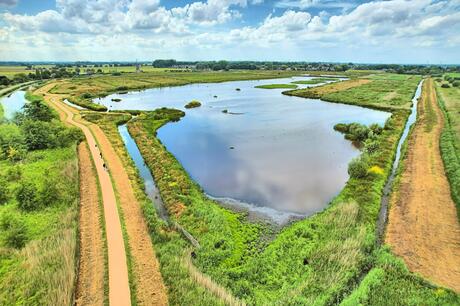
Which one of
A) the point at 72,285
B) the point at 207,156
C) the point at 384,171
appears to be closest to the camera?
the point at 72,285

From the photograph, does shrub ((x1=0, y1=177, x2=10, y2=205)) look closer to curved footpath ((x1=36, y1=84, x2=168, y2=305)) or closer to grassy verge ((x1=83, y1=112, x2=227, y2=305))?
curved footpath ((x1=36, y1=84, x2=168, y2=305))

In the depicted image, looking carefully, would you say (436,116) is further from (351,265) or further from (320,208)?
(351,265)

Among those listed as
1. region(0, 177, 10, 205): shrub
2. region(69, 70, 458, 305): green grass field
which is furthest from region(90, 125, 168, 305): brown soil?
region(0, 177, 10, 205): shrub

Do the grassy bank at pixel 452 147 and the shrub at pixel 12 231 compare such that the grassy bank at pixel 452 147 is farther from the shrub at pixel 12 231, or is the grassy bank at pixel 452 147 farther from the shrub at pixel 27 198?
the shrub at pixel 27 198

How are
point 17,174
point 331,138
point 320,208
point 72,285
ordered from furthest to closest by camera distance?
1. point 331,138
2. point 17,174
3. point 320,208
4. point 72,285

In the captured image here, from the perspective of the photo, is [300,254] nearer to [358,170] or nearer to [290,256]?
[290,256]

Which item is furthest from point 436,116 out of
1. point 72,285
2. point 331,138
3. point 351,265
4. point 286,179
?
point 72,285
